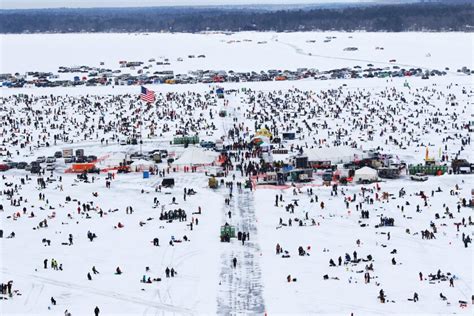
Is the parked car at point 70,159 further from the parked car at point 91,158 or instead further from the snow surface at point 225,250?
the parked car at point 91,158

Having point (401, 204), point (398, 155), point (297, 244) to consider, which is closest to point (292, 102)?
point (398, 155)

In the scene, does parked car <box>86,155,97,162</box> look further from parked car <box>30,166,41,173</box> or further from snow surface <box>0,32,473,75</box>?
snow surface <box>0,32,473,75</box>

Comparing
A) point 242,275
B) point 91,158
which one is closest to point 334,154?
point 91,158

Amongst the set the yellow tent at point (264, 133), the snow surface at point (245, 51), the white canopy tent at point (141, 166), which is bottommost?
the snow surface at point (245, 51)

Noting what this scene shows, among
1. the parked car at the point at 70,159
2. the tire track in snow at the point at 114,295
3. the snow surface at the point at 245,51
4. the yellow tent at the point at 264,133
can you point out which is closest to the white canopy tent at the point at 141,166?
the parked car at the point at 70,159

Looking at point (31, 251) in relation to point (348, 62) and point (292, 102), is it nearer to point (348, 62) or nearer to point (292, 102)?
point (292, 102)

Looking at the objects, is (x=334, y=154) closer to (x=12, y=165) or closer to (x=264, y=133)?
(x=264, y=133)
